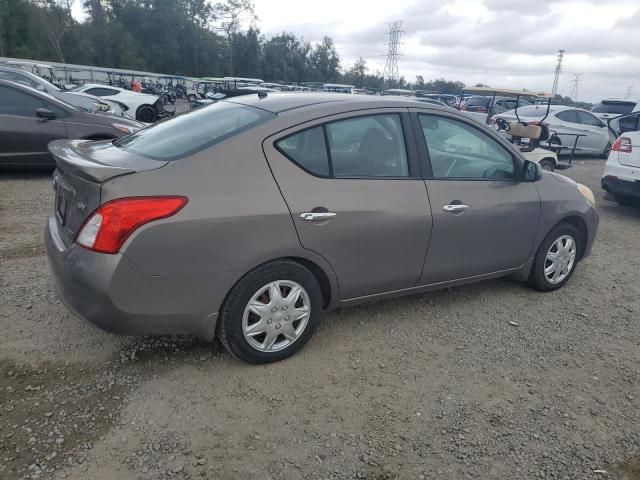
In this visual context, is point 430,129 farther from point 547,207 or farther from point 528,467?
point 528,467

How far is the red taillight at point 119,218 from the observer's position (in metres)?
2.49

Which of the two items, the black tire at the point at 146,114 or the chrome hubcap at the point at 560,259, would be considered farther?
the black tire at the point at 146,114

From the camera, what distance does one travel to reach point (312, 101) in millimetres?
3328

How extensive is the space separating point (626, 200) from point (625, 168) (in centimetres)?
87

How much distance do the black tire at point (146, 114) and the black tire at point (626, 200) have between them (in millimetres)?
13950

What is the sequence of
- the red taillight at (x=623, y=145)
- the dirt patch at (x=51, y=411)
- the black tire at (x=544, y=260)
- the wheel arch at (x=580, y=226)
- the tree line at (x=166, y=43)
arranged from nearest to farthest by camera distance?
the dirt patch at (x=51, y=411) → the black tire at (x=544, y=260) → the wheel arch at (x=580, y=226) → the red taillight at (x=623, y=145) → the tree line at (x=166, y=43)

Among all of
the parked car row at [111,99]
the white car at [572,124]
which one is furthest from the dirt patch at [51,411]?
the white car at [572,124]

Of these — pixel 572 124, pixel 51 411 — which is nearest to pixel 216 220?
pixel 51 411

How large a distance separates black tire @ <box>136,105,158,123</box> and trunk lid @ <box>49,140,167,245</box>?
1463cm

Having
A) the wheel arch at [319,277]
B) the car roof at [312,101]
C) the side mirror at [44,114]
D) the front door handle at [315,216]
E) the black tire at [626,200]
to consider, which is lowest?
the black tire at [626,200]

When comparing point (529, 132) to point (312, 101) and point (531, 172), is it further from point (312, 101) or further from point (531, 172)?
point (312, 101)

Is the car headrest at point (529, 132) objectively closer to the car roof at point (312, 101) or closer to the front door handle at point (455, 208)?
the car roof at point (312, 101)

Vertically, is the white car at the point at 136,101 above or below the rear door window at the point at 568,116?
below

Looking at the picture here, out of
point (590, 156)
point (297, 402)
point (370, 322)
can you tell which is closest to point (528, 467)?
point (297, 402)
